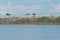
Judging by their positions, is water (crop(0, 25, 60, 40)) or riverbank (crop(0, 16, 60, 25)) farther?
riverbank (crop(0, 16, 60, 25))

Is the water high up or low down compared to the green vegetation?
down

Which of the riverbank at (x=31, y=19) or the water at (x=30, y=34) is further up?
the riverbank at (x=31, y=19)

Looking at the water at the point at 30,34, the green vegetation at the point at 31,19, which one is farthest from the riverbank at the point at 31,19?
the water at the point at 30,34

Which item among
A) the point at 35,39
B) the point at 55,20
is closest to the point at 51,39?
the point at 35,39

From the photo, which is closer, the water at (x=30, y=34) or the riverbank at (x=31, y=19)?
the water at (x=30, y=34)

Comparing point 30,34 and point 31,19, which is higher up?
point 31,19

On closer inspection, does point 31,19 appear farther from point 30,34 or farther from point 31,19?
point 30,34

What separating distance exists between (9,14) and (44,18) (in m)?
2.62

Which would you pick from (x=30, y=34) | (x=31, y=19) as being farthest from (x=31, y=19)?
(x=30, y=34)

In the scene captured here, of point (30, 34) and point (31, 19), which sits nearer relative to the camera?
point (30, 34)

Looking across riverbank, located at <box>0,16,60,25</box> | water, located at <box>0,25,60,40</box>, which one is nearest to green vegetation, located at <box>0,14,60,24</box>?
riverbank, located at <box>0,16,60,25</box>

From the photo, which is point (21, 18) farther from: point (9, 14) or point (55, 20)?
point (55, 20)

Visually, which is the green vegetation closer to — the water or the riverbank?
the riverbank

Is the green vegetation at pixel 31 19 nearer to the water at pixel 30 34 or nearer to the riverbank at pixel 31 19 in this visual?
the riverbank at pixel 31 19
